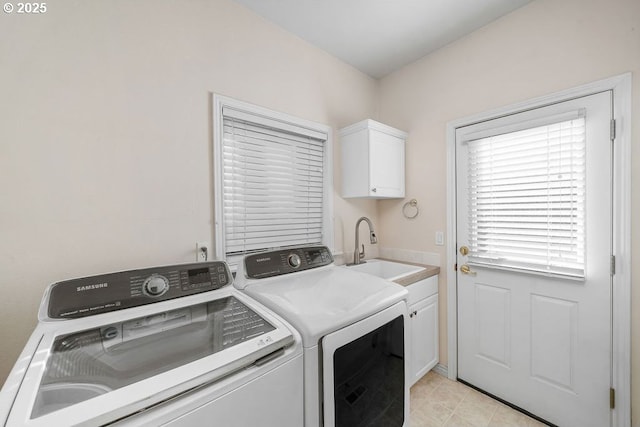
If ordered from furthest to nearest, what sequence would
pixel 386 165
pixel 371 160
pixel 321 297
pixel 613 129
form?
pixel 386 165 → pixel 371 160 → pixel 613 129 → pixel 321 297

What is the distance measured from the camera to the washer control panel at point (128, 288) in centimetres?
93

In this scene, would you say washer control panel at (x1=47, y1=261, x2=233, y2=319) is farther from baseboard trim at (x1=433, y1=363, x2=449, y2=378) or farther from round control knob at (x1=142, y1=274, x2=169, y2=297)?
baseboard trim at (x1=433, y1=363, x2=449, y2=378)

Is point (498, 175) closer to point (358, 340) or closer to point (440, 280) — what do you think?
point (440, 280)

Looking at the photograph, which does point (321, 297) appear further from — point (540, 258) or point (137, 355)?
point (540, 258)

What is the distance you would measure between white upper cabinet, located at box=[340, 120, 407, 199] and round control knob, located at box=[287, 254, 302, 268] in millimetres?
866

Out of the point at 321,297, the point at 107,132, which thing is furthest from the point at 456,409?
the point at 107,132

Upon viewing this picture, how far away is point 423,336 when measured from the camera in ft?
6.62

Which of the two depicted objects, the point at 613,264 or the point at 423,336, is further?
the point at 423,336

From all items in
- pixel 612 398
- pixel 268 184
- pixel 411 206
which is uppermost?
pixel 268 184

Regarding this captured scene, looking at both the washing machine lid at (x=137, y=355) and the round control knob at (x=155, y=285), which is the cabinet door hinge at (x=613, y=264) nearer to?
the washing machine lid at (x=137, y=355)

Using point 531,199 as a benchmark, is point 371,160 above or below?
above

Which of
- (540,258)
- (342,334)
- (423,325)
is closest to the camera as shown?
(342,334)

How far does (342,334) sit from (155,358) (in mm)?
658

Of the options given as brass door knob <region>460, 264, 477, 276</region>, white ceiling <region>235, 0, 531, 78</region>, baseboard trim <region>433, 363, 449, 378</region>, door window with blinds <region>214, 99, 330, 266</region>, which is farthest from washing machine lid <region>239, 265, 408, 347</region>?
white ceiling <region>235, 0, 531, 78</region>
